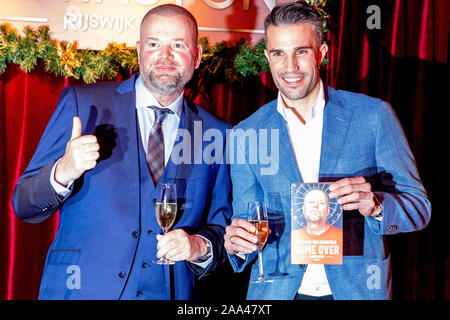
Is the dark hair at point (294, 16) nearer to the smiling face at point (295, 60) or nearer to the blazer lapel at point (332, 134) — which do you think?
the smiling face at point (295, 60)

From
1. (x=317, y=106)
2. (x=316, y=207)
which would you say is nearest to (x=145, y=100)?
(x=317, y=106)

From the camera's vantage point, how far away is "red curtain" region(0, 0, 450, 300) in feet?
10.2

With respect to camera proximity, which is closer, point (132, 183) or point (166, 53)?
point (132, 183)

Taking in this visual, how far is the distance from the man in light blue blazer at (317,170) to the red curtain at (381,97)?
0.89 m

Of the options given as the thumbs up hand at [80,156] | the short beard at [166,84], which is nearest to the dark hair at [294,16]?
the short beard at [166,84]

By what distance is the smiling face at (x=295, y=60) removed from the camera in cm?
223

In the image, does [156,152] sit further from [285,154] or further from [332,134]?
[332,134]

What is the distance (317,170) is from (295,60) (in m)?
0.54

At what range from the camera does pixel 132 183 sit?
2156 mm

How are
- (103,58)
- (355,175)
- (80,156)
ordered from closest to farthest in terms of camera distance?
(80,156) → (355,175) → (103,58)

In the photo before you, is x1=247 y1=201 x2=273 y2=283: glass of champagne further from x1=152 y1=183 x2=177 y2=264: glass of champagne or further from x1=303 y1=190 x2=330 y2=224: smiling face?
x1=152 y1=183 x2=177 y2=264: glass of champagne

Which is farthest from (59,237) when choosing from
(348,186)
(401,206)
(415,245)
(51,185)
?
(415,245)

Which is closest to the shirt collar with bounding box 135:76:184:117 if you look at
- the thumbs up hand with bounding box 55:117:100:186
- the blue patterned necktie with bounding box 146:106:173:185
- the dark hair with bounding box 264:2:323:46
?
the blue patterned necktie with bounding box 146:106:173:185

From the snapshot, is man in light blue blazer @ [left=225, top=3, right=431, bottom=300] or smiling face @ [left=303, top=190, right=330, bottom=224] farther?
man in light blue blazer @ [left=225, top=3, right=431, bottom=300]
